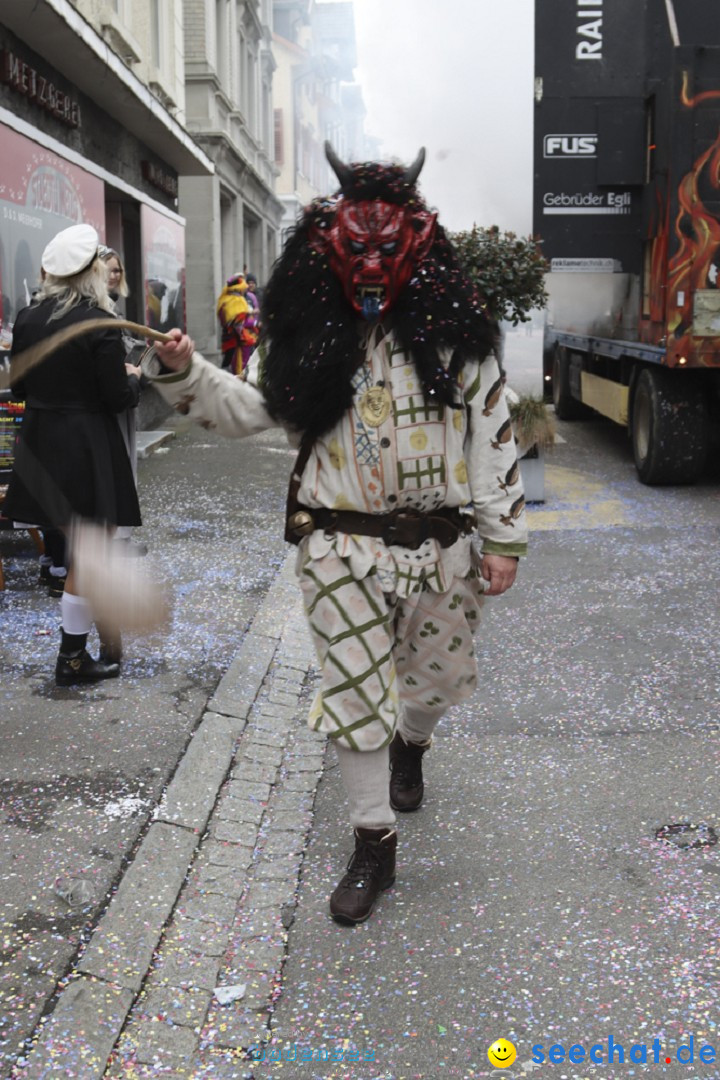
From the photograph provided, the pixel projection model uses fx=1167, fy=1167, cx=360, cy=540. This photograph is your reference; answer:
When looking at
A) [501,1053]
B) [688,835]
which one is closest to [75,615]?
[688,835]

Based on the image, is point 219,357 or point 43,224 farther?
point 219,357

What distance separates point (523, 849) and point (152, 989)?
47.6 inches

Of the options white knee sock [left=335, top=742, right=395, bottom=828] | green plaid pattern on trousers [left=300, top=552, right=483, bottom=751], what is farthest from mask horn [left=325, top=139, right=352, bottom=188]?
white knee sock [left=335, top=742, right=395, bottom=828]

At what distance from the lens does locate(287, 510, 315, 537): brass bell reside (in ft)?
9.80

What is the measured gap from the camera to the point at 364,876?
3.10 m

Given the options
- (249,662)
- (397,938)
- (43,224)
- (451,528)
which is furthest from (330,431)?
(43,224)

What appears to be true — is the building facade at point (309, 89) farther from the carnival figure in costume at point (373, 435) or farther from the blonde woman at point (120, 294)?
the carnival figure in costume at point (373, 435)

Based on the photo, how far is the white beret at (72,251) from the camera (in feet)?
14.6

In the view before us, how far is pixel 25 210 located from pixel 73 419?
16.0ft

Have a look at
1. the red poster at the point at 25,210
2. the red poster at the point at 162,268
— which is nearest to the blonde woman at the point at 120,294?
the red poster at the point at 25,210

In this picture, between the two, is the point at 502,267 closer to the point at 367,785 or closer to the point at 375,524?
the point at 375,524

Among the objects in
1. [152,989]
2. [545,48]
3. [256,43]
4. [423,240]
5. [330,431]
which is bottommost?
[152,989]

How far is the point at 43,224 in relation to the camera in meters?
9.31

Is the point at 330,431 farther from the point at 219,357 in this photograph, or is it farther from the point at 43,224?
the point at 219,357
